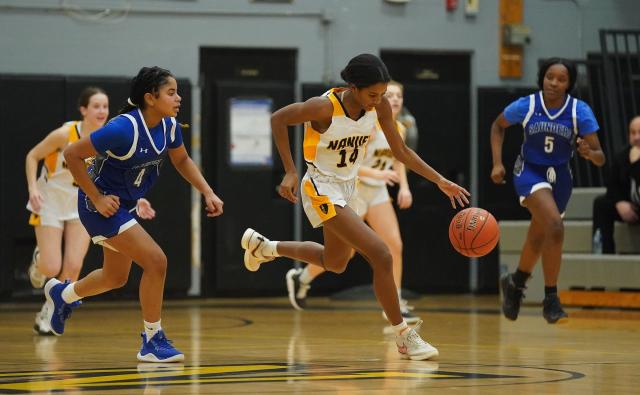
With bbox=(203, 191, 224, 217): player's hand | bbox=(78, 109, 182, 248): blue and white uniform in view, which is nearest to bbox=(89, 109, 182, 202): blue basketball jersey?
bbox=(78, 109, 182, 248): blue and white uniform

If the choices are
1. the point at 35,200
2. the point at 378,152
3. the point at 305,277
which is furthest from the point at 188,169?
the point at 378,152

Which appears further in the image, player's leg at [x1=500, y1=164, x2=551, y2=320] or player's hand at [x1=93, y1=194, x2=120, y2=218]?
player's leg at [x1=500, y1=164, x2=551, y2=320]

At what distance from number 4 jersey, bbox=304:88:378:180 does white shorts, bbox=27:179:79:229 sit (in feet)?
9.28

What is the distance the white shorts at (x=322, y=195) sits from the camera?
7199 millimetres

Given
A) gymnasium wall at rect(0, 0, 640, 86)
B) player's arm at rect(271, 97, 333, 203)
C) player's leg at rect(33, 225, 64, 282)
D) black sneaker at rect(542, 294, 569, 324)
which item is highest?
gymnasium wall at rect(0, 0, 640, 86)

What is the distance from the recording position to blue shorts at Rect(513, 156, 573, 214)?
9023 millimetres

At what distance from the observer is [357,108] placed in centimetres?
720

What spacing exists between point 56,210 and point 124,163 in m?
2.72

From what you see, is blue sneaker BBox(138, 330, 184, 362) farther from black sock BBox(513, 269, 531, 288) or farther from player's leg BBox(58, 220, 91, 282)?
black sock BBox(513, 269, 531, 288)

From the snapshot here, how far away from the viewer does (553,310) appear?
8906 mm

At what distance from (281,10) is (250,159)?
1595 millimetres

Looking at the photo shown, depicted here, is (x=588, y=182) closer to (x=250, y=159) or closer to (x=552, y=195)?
(x=250, y=159)

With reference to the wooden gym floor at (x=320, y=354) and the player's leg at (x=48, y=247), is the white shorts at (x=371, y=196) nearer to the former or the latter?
the wooden gym floor at (x=320, y=354)

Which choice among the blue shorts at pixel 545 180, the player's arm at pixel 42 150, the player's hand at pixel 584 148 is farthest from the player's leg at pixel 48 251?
the player's hand at pixel 584 148
